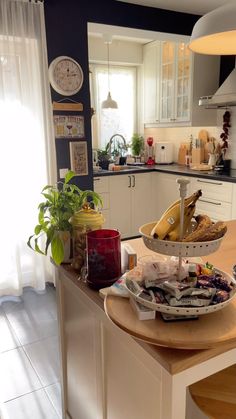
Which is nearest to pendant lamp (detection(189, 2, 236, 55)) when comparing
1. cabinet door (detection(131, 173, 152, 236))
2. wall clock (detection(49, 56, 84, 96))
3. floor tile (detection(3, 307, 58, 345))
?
wall clock (detection(49, 56, 84, 96))

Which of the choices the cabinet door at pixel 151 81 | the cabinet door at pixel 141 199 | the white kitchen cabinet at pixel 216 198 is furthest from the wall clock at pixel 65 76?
the cabinet door at pixel 151 81

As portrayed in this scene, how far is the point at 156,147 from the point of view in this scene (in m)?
4.82

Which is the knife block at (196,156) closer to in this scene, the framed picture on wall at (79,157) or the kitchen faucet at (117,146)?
the kitchen faucet at (117,146)

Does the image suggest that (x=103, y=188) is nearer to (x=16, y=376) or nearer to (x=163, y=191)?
(x=163, y=191)

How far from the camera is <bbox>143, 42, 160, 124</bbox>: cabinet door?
4.58m

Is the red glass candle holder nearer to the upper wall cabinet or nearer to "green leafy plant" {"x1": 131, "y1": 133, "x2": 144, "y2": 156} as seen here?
the upper wall cabinet

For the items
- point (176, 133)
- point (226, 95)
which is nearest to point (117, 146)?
point (176, 133)

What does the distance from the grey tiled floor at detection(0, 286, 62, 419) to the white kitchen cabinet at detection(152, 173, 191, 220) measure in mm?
1956

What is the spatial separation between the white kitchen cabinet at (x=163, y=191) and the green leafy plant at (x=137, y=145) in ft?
2.44

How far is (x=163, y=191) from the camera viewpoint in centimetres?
436

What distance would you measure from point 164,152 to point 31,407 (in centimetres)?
362

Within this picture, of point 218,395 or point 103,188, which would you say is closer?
point 218,395

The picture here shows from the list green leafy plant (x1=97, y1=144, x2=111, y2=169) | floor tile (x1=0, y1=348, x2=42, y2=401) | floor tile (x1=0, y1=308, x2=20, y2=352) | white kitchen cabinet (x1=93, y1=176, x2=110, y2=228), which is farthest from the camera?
green leafy plant (x1=97, y1=144, x2=111, y2=169)

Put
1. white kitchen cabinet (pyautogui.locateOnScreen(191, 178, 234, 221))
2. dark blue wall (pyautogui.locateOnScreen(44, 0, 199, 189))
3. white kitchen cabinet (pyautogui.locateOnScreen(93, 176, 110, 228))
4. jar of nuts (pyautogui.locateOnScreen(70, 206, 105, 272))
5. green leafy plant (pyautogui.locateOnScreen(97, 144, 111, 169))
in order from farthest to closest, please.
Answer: green leafy plant (pyautogui.locateOnScreen(97, 144, 111, 169)) < white kitchen cabinet (pyautogui.locateOnScreen(93, 176, 110, 228)) < white kitchen cabinet (pyautogui.locateOnScreen(191, 178, 234, 221)) < dark blue wall (pyautogui.locateOnScreen(44, 0, 199, 189)) < jar of nuts (pyautogui.locateOnScreen(70, 206, 105, 272))
